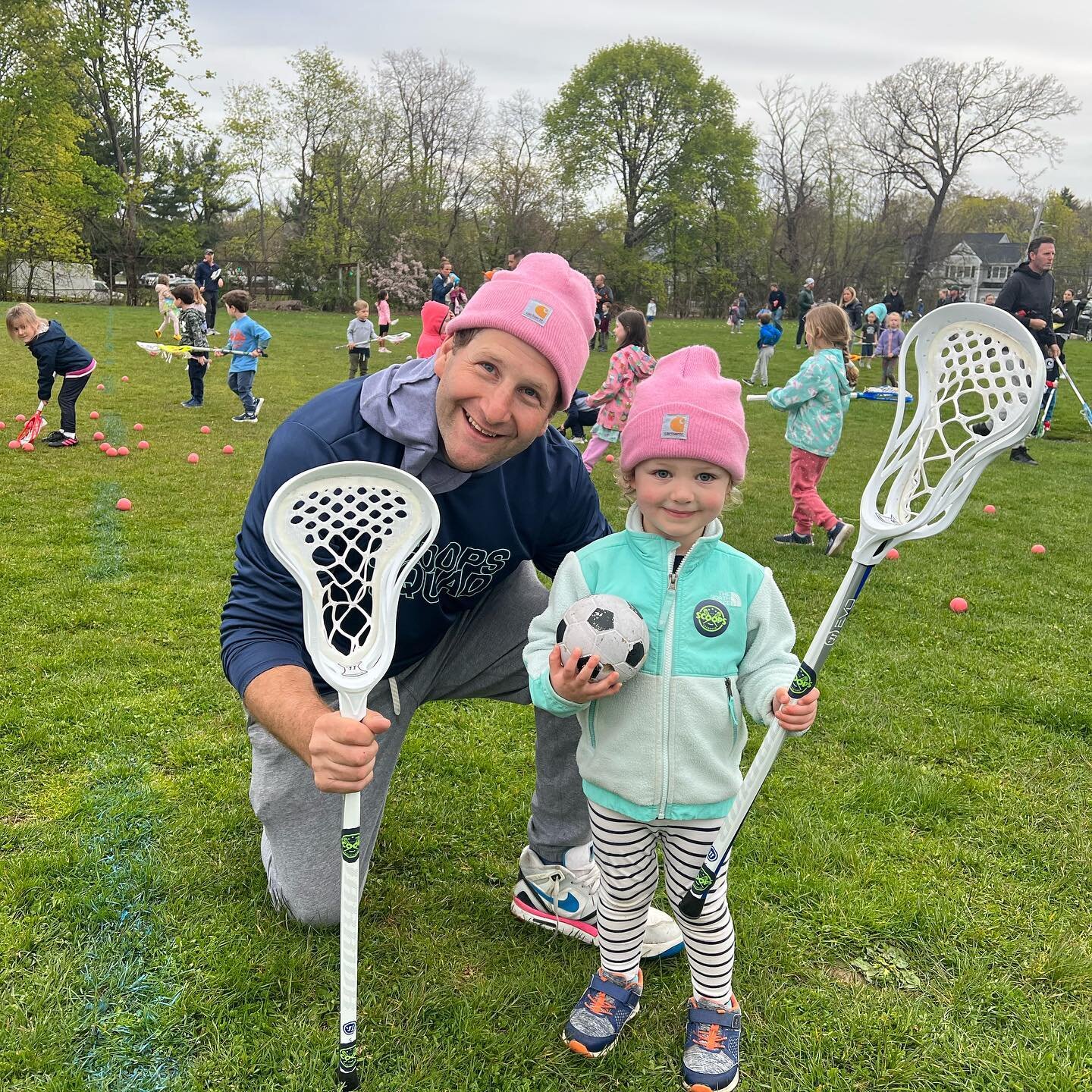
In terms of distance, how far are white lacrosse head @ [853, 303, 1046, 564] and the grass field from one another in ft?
4.61

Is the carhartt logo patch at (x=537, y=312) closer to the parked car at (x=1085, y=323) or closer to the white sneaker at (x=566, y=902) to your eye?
the white sneaker at (x=566, y=902)

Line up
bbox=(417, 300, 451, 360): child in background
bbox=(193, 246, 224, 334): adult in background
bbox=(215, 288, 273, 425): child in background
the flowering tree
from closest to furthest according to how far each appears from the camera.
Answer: bbox=(417, 300, 451, 360): child in background < bbox=(215, 288, 273, 425): child in background < bbox=(193, 246, 224, 334): adult in background < the flowering tree

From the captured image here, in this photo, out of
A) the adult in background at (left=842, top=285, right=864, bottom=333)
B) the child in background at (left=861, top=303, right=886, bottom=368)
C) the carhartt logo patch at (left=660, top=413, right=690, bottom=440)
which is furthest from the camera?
the child in background at (left=861, top=303, right=886, bottom=368)

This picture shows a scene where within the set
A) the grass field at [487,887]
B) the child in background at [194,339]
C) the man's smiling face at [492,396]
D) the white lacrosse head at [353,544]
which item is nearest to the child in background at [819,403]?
the grass field at [487,887]

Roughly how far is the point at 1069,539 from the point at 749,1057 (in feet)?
22.2

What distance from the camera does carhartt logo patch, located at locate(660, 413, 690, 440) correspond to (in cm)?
217

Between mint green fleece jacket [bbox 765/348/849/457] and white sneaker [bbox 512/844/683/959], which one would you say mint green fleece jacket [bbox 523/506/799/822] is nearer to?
white sneaker [bbox 512/844/683/959]

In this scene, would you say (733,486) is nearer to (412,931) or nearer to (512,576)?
(512,576)

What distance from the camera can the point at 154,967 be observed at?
98.2 inches

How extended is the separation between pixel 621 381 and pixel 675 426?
21.0 ft

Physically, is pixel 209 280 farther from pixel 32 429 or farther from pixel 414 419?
pixel 414 419

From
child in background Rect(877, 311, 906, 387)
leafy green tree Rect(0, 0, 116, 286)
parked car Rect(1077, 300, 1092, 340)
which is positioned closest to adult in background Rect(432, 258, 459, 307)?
child in background Rect(877, 311, 906, 387)

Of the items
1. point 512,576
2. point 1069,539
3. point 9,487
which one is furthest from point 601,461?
point 512,576

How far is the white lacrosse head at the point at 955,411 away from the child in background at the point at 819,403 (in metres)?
4.59
